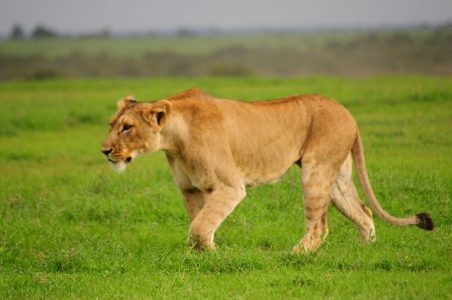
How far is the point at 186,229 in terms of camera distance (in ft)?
31.7

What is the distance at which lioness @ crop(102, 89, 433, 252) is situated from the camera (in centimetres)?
802

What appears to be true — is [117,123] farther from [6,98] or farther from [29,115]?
[6,98]

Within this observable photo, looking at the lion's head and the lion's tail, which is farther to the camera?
the lion's tail

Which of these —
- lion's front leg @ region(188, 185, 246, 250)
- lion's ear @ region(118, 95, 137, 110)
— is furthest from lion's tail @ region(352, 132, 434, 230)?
lion's ear @ region(118, 95, 137, 110)

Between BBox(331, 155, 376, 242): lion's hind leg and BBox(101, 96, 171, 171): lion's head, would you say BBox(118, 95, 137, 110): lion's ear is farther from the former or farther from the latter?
BBox(331, 155, 376, 242): lion's hind leg

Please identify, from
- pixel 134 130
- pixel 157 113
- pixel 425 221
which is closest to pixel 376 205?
pixel 425 221

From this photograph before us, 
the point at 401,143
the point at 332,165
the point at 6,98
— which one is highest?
the point at 332,165

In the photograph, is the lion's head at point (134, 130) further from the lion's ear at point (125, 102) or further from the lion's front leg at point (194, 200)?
the lion's front leg at point (194, 200)

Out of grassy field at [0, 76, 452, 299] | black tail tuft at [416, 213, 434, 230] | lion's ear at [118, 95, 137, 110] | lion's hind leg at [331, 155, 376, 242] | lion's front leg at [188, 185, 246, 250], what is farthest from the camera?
lion's hind leg at [331, 155, 376, 242]

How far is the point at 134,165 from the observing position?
13.7 meters

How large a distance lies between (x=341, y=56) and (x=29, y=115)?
38.0m

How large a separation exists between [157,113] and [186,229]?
1.95m

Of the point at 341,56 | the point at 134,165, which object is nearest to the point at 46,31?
the point at 341,56

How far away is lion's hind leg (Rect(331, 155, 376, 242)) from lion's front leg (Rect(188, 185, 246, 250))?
110 centimetres
